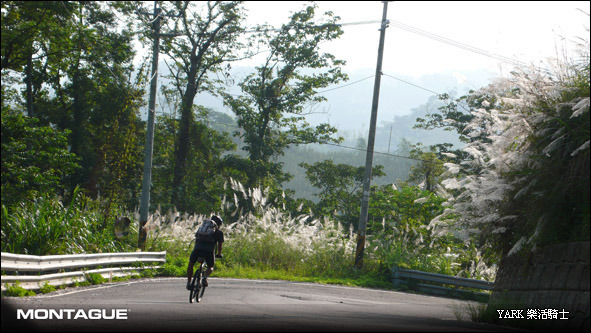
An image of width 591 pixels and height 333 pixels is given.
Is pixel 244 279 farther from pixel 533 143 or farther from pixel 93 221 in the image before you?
pixel 533 143

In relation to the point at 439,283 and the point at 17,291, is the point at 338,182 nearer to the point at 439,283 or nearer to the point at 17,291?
the point at 439,283

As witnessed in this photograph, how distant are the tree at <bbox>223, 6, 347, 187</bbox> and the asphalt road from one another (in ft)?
89.9

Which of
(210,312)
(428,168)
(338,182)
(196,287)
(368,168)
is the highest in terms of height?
(428,168)

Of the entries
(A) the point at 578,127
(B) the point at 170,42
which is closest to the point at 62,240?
(A) the point at 578,127

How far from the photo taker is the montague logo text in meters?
7.71

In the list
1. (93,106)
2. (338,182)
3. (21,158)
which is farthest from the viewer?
(338,182)

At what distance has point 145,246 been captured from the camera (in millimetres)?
19953

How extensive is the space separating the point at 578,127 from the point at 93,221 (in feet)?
42.6

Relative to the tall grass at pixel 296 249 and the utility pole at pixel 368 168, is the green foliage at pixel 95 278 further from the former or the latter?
the utility pole at pixel 368 168

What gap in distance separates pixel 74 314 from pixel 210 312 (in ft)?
6.86

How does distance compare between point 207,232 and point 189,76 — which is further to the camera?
point 189,76

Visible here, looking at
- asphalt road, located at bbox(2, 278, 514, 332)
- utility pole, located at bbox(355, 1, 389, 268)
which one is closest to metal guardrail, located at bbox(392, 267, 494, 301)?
utility pole, located at bbox(355, 1, 389, 268)

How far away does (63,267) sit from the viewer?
1316 centimetres

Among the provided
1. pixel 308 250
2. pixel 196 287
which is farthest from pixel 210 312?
pixel 308 250
